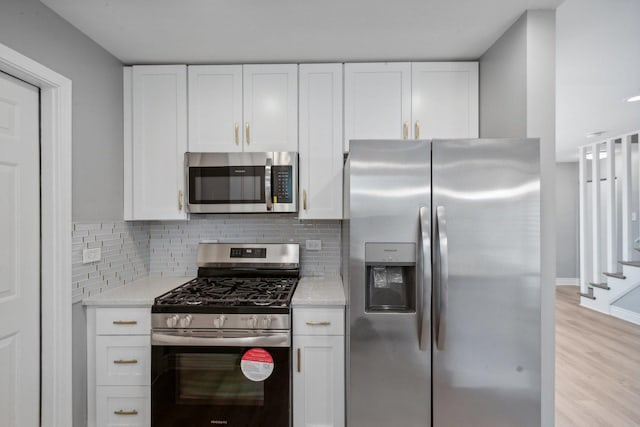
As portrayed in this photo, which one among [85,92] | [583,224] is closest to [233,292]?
[85,92]

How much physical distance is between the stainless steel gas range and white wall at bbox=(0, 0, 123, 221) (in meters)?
0.77

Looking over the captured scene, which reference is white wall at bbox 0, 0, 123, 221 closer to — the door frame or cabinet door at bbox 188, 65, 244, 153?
the door frame

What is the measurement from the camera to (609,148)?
5.10 metres

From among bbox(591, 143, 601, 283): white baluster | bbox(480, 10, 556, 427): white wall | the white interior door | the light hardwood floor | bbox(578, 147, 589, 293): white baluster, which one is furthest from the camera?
bbox(578, 147, 589, 293): white baluster

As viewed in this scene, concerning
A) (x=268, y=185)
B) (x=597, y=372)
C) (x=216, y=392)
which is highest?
(x=268, y=185)

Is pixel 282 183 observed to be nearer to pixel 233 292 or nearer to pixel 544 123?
pixel 233 292

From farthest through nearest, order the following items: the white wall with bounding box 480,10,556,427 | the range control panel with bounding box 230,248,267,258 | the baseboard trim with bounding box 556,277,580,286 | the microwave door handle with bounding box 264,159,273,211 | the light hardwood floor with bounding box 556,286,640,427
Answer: the baseboard trim with bounding box 556,277,580,286 → the range control panel with bounding box 230,248,267,258 → the light hardwood floor with bounding box 556,286,640,427 → the microwave door handle with bounding box 264,159,273,211 → the white wall with bounding box 480,10,556,427

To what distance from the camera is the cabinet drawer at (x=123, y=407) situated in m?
1.96

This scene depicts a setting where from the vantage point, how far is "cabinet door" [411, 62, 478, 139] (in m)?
2.25

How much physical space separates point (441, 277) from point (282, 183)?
1162mm

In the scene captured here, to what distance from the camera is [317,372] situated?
1.94m

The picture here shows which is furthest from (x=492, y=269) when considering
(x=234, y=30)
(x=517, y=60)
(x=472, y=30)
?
(x=234, y=30)

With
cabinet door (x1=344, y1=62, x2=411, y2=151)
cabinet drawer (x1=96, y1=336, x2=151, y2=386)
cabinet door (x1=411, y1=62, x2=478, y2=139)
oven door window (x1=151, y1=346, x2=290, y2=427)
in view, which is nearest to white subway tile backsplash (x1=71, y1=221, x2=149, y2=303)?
cabinet drawer (x1=96, y1=336, x2=151, y2=386)

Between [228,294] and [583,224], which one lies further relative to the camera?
[583,224]
